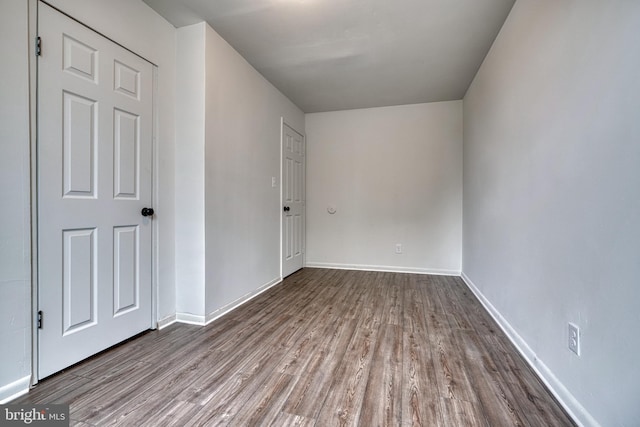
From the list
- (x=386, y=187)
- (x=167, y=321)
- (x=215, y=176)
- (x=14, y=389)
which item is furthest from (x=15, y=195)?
(x=386, y=187)

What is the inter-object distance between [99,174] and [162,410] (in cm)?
135

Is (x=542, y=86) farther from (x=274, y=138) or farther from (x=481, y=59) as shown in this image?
(x=274, y=138)

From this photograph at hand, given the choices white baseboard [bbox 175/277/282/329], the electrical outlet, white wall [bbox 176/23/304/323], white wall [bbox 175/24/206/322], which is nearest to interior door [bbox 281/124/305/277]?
white wall [bbox 176/23/304/323]

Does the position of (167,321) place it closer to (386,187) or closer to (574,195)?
(574,195)

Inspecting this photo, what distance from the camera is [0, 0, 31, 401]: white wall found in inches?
50.0

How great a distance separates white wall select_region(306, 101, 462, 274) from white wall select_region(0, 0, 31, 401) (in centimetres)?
322

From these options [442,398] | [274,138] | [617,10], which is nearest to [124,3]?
[274,138]

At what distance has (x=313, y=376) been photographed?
153 centimetres

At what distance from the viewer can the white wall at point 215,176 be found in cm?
217

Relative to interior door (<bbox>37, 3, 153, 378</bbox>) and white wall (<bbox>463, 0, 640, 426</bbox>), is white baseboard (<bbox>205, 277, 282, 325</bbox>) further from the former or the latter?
white wall (<bbox>463, 0, 640, 426</bbox>)

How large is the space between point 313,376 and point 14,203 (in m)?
1.69

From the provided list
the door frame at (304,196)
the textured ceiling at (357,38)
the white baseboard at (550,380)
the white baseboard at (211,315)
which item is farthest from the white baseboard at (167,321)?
the white baseboard at (550,380)

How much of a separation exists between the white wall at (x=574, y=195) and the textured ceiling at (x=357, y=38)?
0.37 metres

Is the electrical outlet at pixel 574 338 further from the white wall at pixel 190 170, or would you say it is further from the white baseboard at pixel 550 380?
the white wall at pixel 190 170
